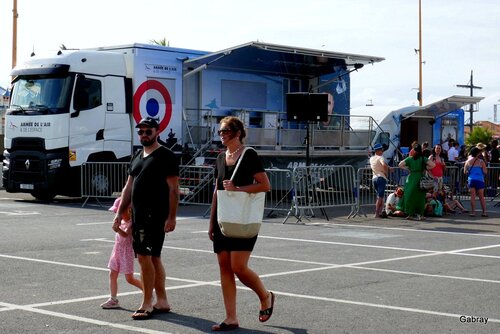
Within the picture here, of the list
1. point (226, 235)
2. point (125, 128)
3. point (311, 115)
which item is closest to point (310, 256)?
point (226, 235)

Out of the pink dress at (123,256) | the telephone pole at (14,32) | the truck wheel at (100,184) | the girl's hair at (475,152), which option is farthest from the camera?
the telephone pole at (14,32)

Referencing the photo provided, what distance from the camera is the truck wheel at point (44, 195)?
2334 cm

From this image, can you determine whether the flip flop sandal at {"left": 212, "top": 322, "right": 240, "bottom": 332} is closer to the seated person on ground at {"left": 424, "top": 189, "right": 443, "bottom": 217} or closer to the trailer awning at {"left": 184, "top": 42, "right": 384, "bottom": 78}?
the seated person on ground at {"left": 424, "top": 189, "right": 443, "bottom": 217}

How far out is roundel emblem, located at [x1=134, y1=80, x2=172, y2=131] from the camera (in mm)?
23797

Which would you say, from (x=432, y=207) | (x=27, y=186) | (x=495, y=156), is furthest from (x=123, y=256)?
(x=495, y=156)

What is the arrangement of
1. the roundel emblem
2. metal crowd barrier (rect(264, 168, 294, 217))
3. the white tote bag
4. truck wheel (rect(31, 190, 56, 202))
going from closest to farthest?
the white tote bag, metal crowd barrier (rect(264, 168, 294, 217)), truck wheel (rect(31, 190, 56, 202)), the roundel emblem

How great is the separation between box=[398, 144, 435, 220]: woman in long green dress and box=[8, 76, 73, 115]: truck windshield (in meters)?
8.44

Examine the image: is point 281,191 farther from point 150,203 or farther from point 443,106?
point 443,106

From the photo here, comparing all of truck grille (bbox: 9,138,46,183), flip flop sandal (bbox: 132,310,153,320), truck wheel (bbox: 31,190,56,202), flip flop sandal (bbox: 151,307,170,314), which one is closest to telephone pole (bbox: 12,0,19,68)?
truck wheel (bbox: 31,190,56,202)

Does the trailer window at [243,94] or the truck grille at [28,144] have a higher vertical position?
the trailer window at [243,94]

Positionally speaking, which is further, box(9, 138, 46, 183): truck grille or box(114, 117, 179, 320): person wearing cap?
box(9, 138, 46, 183): truck grille

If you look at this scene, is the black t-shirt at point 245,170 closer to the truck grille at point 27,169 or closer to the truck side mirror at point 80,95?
the truck side mirror at point 80,95

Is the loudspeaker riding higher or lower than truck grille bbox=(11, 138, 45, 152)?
higher

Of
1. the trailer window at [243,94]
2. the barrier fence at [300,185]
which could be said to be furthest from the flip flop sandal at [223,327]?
the trailer window at [243,94]
